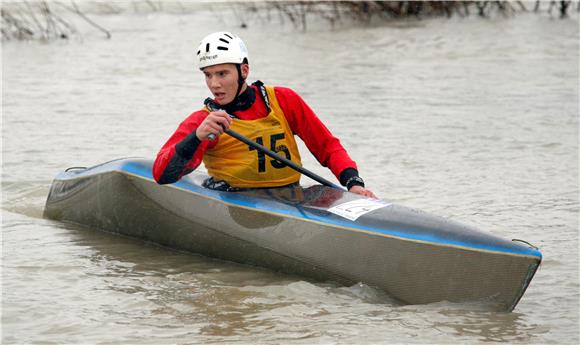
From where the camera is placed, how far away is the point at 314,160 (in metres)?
8.72

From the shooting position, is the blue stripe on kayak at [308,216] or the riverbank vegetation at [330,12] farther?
the riverbank vegetation at [330,12]

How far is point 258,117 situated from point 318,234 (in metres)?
0.76

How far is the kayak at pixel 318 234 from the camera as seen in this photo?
4758mm

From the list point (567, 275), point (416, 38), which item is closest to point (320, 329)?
point (567, 275)

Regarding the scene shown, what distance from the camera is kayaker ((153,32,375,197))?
540cm

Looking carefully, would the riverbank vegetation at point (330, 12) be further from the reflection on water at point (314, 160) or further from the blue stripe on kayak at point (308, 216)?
the blue stripe on kayak at point (308, 216)

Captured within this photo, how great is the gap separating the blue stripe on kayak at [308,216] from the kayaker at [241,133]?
84 mm

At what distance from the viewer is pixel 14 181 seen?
781cm

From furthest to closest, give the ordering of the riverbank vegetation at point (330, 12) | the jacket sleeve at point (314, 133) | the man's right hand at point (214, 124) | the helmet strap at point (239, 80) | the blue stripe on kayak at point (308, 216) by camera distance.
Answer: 1. the riverbank vegetation at point (330, 12)
2. the jacket sleeve at point (314, 133)
3. the helmet strap at point (239, 80)
4. the man's right hand at point (214, 124)
5. the blue stripe on kayak at point (308, 216)

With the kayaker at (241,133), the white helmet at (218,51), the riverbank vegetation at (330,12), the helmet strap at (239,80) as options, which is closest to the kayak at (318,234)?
the kayaker at (241,133)

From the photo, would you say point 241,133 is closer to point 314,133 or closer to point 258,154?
point 258,154

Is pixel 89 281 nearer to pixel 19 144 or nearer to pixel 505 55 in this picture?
pixel 19 144

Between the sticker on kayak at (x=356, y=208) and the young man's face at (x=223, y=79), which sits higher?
the young man's face at (x=223, y=79)

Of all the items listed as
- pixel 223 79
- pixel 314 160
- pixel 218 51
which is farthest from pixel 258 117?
pixel 314 160
